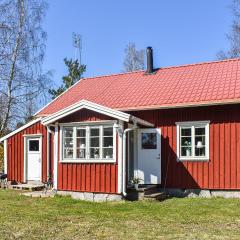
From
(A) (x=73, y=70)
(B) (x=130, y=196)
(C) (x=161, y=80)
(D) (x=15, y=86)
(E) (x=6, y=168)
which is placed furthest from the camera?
(A) (x=73, y=70)

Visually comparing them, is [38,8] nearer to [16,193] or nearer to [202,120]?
[16,193]

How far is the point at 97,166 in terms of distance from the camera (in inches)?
575

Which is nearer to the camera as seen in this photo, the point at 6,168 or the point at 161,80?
the point at 161,80

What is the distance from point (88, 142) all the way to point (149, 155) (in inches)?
92.9

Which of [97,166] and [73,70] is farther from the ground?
[73,70]

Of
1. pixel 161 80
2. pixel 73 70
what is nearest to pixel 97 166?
pixel 161 80

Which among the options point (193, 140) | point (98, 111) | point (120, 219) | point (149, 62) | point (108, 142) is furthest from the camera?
point (149, 62)

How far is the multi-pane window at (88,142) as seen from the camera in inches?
573

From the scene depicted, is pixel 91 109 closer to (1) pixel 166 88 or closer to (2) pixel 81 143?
(2) pixel 81 143

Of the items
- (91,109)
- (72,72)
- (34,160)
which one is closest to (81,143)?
(91,109)

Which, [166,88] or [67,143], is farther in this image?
[166,88]

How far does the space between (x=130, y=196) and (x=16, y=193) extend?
472 centimetres

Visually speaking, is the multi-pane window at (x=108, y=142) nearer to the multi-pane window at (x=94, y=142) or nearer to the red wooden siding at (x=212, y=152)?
the multi-pane window at (x=94, y=142)

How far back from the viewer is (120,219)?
1089 cm
